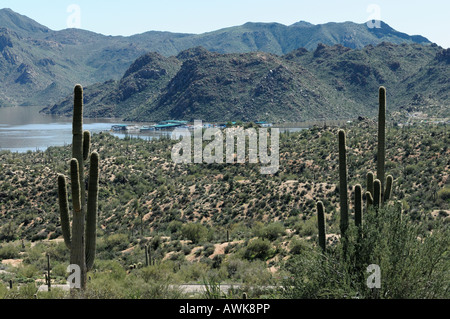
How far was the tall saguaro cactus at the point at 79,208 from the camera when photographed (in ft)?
46.2

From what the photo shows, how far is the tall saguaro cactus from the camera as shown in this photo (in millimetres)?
14094

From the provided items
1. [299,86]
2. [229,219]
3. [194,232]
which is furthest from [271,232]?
[299,86]

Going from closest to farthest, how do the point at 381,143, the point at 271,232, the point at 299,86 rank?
the point at 381,143 < the point at 271,232 < the point at 299,86

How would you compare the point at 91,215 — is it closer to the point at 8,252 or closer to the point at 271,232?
the point at 271,232

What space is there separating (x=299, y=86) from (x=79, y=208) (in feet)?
481

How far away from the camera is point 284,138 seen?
225 feet

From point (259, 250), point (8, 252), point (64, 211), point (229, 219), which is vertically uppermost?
point (64, 211)

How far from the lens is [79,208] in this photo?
1415 centimetres

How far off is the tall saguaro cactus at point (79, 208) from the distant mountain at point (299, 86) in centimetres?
12491

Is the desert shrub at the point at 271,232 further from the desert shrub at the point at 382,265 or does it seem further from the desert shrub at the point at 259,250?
the desert shrub at the point at 382,265

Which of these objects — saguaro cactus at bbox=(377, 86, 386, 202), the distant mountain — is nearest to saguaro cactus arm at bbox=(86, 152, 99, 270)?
saguaro cactus at bbox=(377, 86, 386, 202)

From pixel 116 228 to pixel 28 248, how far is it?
30.1 ft

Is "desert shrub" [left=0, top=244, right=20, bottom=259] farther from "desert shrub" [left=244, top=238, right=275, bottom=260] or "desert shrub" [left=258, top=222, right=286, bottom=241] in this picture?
"desert shrub" [left=258, top=222, right=286, bottom=241]

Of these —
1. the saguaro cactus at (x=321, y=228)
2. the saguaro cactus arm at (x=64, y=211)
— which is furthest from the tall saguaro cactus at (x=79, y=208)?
the saguaro cactus at (x=321, y=228)
